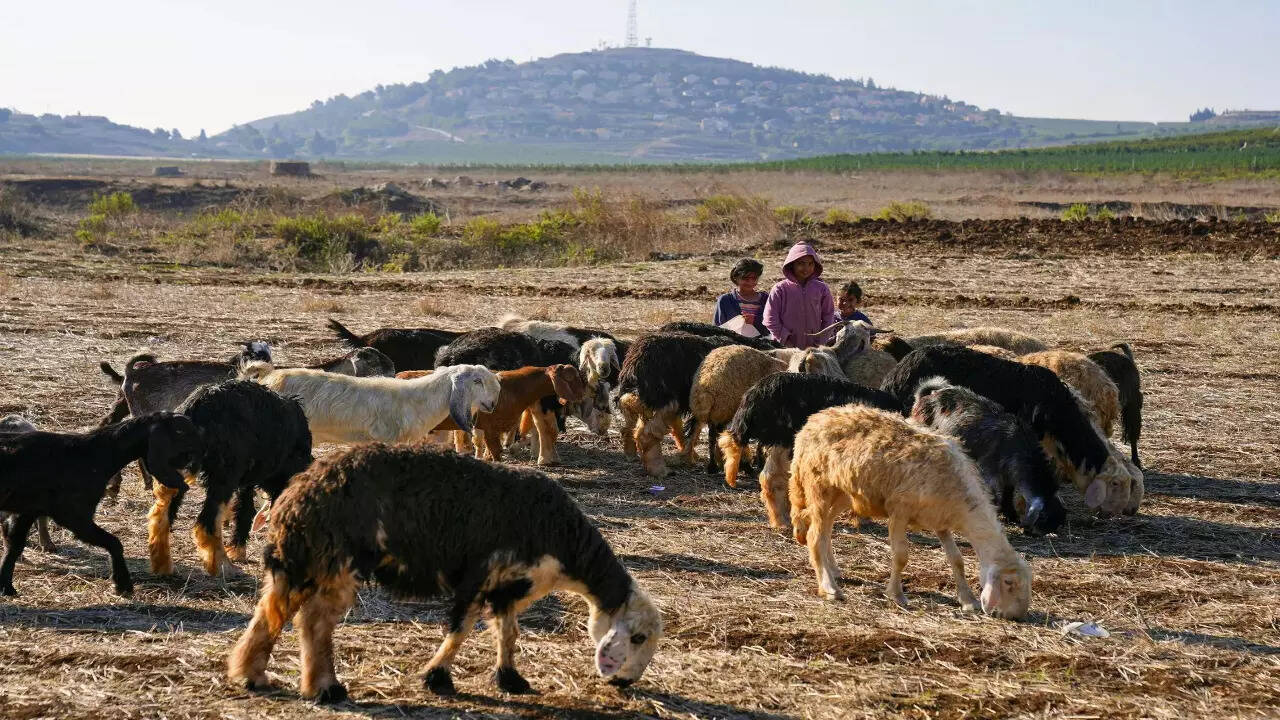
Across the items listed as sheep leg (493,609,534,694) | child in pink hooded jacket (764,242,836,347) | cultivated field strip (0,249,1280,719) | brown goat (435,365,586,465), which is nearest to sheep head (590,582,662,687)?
cultivated field strip (0,249,1280,719)

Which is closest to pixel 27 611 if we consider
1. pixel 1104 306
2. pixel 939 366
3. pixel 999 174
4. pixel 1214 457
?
pixel 939 366

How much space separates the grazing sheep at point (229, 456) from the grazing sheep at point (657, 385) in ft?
11.9

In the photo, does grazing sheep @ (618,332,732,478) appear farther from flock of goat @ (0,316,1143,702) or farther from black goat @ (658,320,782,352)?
black goat @ (658,320,782,352)

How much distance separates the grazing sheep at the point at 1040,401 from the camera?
9.50 meters

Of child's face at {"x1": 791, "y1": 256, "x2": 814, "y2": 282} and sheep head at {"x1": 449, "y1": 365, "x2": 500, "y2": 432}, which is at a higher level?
child's face at {"x1": 791, "y1": 256, "x2": 814, "y2": 282}

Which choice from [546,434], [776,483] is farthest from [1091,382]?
[546,434]

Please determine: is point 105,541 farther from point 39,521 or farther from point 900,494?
point 900,494

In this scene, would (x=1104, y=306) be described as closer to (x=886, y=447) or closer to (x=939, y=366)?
(x=939, y=366)

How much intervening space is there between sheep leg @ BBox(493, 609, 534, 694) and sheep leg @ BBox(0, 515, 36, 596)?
3.24 m

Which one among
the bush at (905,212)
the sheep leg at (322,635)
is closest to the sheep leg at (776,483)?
the sheep leg at (322,635)

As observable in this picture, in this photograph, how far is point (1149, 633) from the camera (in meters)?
7.03

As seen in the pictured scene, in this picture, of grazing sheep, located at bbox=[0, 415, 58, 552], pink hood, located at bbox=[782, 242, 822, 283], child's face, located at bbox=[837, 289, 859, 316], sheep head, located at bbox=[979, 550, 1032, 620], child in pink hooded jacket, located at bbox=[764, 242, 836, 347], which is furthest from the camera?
child's face, located at bbox=[837, 289, 859, 316]

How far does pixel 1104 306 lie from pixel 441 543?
17634mm

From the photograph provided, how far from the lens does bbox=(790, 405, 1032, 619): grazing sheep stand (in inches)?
281
